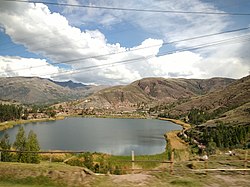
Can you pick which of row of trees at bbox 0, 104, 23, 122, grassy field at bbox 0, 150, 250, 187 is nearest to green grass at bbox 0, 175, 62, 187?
grassy field at bbox 0, 150, 250, 187

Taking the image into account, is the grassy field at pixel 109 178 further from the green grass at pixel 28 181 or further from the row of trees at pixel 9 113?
the row of trees at pixel 9 113

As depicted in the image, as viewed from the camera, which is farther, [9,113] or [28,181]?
[9,113]

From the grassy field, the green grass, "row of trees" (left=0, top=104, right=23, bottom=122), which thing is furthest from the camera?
"row of trees" (left=0, top=104, right=23, bottom=122)

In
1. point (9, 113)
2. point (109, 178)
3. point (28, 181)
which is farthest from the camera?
point (9, 113)

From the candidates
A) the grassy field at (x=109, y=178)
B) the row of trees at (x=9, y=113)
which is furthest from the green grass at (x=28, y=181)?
the row of trees at (x=9, y=113)

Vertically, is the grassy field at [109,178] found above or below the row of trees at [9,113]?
below

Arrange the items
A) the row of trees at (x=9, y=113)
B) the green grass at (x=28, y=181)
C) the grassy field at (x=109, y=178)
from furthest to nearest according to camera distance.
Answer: the row of trees at (x=9, y=113), the grassy field at (x=109, y=178), the green grass at (x=28, y=181)

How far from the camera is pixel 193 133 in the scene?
11706 centimetres

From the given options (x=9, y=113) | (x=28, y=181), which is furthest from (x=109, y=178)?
(x=9, y=113)

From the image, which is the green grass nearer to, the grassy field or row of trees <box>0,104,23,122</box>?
the grassy field

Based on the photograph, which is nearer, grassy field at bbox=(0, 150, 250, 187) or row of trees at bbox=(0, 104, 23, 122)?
grassy field at bbox=(0, 150, 250, 187)

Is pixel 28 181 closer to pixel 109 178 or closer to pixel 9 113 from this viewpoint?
pixel 109 178

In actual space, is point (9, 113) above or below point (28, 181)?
above

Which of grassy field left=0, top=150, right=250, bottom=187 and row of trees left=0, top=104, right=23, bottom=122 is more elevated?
row of trees left=0, top=104, right=23, bottom=122
